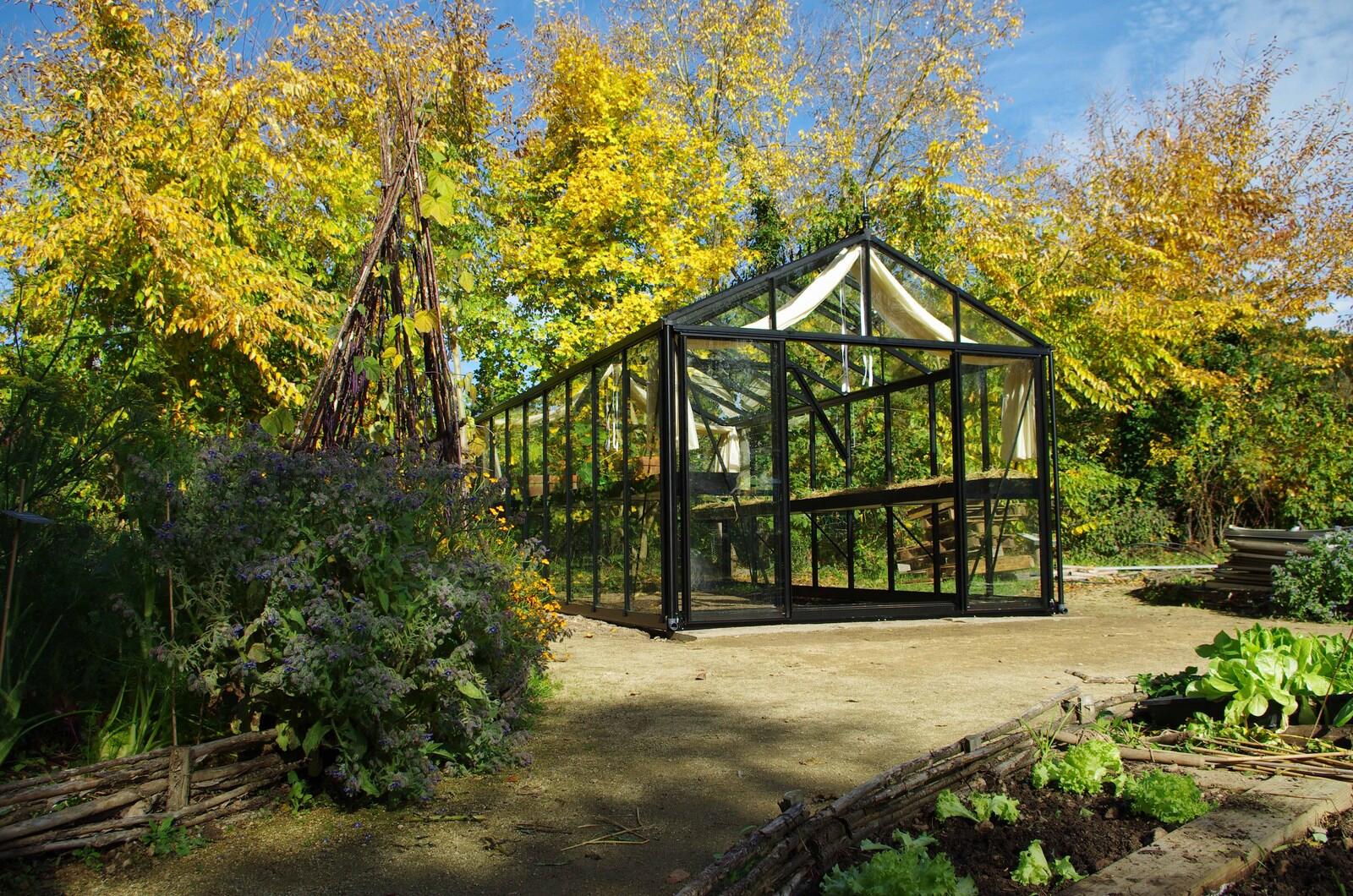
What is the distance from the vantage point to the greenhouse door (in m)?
7.84

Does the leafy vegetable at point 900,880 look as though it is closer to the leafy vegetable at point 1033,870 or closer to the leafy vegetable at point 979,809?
the leafy vegetable at point 1033,870

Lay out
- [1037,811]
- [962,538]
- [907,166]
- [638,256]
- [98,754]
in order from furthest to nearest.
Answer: [907,166] → [638,256] → [962,538] → [98,754] → [1037,811]

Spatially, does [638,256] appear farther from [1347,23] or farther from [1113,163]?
[1347,23]

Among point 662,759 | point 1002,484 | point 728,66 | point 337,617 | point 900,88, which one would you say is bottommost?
point 662,759

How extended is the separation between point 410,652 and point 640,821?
2.87 ft

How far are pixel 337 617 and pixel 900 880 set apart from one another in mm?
1826

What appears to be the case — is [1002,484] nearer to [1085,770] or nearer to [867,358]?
[867,358]

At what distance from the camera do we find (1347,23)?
56.9 ft

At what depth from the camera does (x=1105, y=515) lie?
13.8 metres

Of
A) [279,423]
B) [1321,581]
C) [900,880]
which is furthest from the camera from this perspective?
[1321,581]

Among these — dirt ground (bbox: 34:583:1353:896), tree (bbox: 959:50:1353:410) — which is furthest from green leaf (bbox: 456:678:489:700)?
tree (bbox: 959:50:1353:410)

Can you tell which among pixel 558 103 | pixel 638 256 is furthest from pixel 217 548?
pixel 558 103

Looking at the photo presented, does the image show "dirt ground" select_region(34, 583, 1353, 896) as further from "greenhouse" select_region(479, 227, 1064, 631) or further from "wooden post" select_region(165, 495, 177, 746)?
"greenhouse" select_region(479, 227, 1064, 631)

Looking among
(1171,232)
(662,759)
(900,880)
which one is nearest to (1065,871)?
(900,880)
